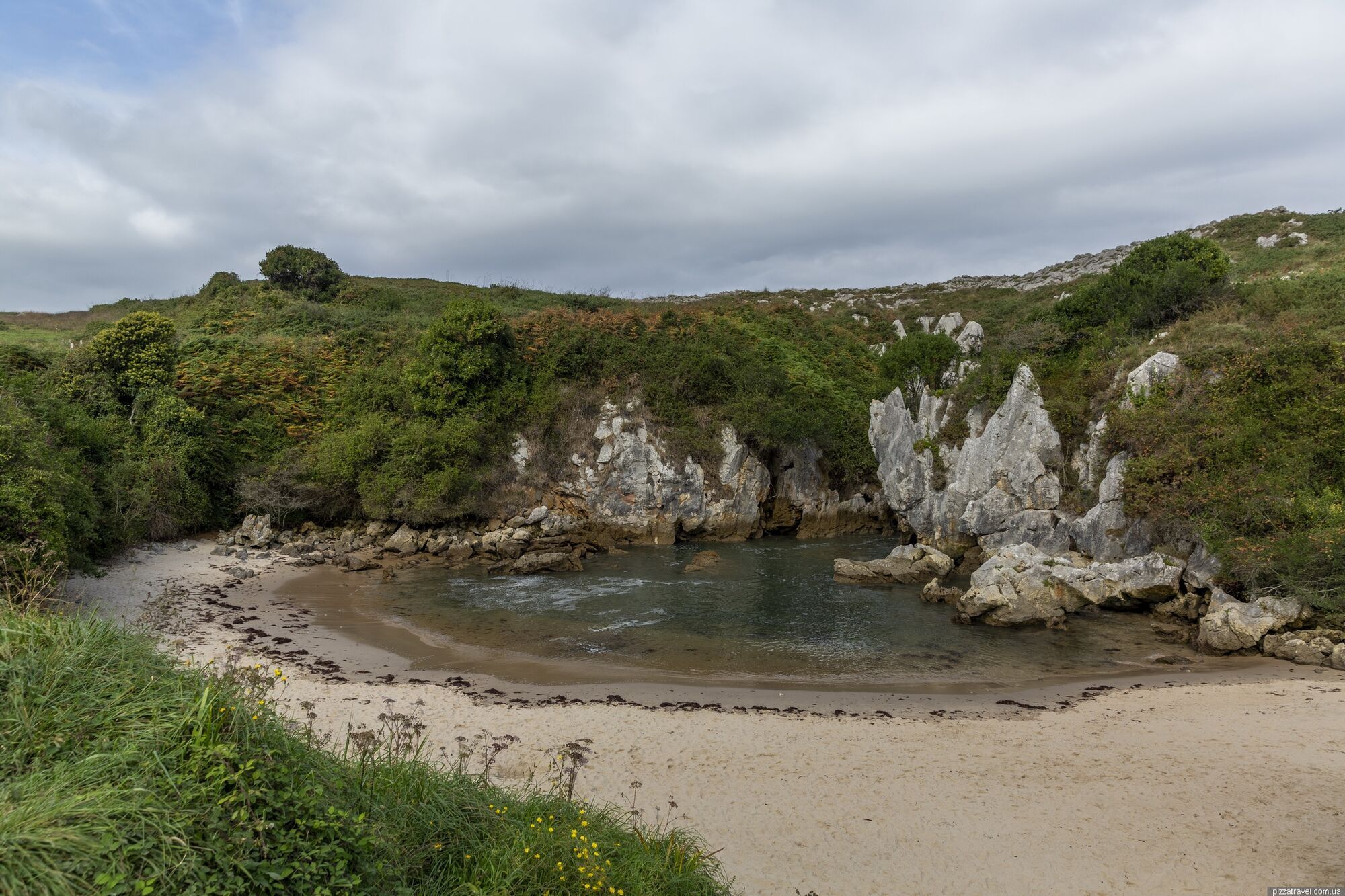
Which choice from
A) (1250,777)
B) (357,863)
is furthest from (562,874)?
(1250,777)

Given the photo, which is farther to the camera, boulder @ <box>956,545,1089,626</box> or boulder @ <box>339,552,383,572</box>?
boulder @ <box>339,552,383,572</box>

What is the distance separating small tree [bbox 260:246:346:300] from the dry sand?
38.6 metres

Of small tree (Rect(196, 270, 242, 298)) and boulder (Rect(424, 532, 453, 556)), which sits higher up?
small tree (Rect(196, 270, 242, 298))

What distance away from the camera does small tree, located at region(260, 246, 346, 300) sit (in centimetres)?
4566

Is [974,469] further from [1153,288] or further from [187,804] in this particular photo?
[187,804]

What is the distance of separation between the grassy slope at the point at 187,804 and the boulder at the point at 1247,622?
54.2 feet

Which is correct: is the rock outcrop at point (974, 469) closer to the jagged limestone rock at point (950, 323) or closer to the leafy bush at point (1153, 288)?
the leafy bush at point (1153, 288)

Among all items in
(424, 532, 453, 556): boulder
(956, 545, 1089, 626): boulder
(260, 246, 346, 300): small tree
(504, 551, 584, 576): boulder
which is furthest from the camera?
(260, 246, 346, 300): small tree

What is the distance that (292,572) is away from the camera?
22.9 m

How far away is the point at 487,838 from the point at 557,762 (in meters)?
4.93

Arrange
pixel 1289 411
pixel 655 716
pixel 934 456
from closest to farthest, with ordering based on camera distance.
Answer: pixel 655 716 < pixel 1289 411 < pixel 934 456

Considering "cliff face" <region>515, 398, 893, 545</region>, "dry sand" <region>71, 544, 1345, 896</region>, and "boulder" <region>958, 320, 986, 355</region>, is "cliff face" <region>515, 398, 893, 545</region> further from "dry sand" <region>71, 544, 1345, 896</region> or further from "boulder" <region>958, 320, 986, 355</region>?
"dry sand" <region>71, 544, 1345, 896</region>

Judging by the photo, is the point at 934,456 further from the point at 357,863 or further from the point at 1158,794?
the point at 357,863

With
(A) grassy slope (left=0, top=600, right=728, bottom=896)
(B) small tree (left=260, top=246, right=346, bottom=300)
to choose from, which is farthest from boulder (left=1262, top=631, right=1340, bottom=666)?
(B) small tree (left=260, top=246, right=346, bottom=300)
